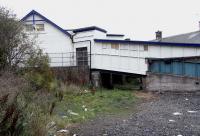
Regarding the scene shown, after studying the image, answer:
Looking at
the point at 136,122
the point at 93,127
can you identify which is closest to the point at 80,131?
the point at 93,127

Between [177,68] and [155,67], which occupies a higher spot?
[155,67]

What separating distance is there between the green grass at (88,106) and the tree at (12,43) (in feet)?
13.0

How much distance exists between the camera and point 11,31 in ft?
73.0

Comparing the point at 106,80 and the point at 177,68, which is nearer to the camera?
the point at 177,68

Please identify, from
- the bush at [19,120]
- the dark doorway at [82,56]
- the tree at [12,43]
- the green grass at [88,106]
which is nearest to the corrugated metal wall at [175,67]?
the green grass at [88,106]

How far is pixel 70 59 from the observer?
3056cm

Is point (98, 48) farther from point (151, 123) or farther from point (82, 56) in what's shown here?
point (151, 123)

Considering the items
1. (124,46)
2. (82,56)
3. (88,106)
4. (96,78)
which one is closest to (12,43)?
(88,106)

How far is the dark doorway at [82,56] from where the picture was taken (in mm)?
29586

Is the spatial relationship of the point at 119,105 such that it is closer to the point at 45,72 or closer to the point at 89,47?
the point at 45,72

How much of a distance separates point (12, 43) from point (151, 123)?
12.3m

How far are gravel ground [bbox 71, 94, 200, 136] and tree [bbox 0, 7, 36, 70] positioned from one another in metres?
8.92

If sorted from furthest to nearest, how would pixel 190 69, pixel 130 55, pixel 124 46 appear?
pixel 124 46 → pixel 130 55 → pixel 190 69

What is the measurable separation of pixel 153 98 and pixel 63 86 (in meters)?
6.37
